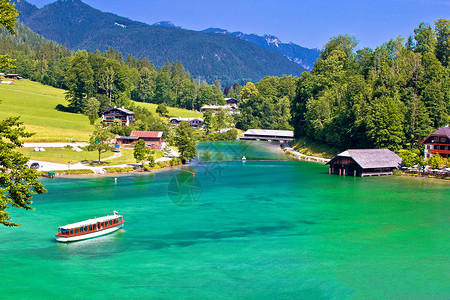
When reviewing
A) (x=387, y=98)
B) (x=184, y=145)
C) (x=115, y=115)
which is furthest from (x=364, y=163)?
(x=115, y=115)

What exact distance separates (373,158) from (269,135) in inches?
3022

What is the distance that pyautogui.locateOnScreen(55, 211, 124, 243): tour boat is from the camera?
37.7 metres

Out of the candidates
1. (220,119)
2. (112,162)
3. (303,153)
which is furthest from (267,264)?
(220,119)

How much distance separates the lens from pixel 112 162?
79750mm

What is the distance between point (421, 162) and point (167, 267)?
58292 mm

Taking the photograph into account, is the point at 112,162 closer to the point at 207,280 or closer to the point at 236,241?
the point at 236,241

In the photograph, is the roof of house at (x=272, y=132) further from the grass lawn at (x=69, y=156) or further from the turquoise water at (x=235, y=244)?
the turquoise water at (x=235, y=244)

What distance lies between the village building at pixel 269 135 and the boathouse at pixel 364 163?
228 feet

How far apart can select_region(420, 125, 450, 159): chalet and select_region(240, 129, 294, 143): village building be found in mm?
69622

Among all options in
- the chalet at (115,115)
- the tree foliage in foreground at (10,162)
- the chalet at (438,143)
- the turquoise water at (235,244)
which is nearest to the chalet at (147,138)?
the chalet at (115,115)

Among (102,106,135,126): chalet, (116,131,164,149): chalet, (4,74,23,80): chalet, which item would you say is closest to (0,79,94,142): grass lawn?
(102,106,135,126): chalet

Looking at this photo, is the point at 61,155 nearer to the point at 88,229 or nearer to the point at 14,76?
the point at 88,229

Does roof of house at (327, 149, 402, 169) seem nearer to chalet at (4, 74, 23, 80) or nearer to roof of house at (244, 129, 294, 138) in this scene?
roof of house at (244, 129, 294, 138)

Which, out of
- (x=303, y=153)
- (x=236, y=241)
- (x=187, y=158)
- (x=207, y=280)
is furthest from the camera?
(x=303, y=153)
